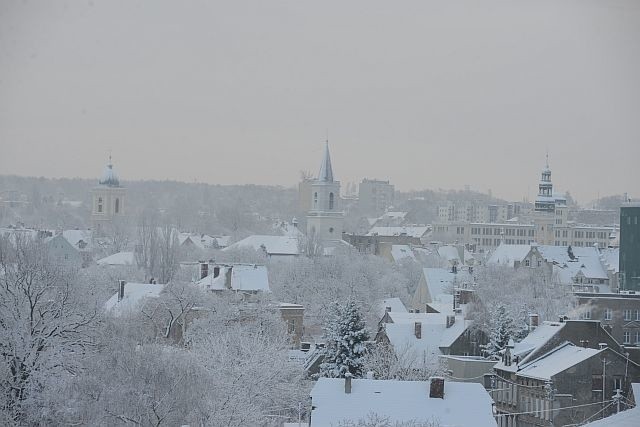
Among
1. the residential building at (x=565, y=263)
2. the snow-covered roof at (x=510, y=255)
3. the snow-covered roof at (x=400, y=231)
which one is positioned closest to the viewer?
the residential building at (x=565, y=263)

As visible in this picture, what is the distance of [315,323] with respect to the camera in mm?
70000

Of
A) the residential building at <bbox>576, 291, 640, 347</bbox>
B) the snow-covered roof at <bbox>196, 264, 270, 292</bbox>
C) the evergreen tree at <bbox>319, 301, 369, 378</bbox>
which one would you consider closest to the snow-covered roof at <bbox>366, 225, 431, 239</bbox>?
the snow-covered roof at <bbox>196, 264, 270, 292</bbox>

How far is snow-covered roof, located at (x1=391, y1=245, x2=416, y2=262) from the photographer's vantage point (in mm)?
112475

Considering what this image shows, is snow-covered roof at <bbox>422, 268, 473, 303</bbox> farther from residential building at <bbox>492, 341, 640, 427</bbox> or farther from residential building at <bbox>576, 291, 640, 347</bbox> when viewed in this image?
residential building at <bbox>492, 341, 640, 427</bbox>

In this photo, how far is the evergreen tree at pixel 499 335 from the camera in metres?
46.5

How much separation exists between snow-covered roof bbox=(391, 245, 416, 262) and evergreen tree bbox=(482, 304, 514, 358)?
6266 cm

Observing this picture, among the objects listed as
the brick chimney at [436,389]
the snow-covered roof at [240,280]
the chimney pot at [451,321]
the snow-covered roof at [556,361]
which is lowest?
the brick chimney at [436,389]

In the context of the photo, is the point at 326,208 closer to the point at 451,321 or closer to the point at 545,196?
the point at 545,196

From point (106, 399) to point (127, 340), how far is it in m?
5.34

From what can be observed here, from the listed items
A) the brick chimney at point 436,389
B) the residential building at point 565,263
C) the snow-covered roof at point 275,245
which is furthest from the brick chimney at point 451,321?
the snow-covered roof at point 275,245

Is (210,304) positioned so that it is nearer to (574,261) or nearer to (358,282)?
(358,282)

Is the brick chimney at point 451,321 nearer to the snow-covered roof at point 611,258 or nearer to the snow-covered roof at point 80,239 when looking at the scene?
the snow-covered roof at point 611,258

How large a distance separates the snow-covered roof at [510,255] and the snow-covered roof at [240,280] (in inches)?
1310

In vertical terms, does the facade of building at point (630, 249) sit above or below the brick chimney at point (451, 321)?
above
